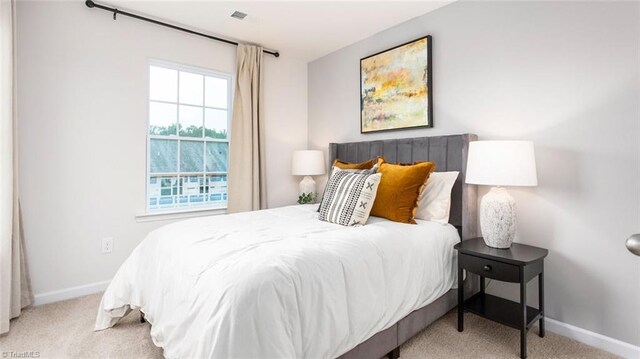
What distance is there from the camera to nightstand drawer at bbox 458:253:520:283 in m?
Result: 1.80

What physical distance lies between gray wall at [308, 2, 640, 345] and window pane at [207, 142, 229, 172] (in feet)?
7.89

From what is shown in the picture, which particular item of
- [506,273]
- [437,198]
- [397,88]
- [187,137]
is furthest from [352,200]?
[187,137]

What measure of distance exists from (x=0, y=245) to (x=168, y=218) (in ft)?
4.00

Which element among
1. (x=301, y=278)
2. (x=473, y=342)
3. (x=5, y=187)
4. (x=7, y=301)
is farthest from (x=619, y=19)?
(x=7, y=301)

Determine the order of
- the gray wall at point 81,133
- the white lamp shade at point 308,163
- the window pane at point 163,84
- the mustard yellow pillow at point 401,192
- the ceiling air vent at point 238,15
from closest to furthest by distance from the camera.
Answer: the mustard yellow pillow at point 401,192 → the gray wall at point 81,133 → the ceiling air vent at point 238,15 → the window pane at point 163,84 → the white lamp shade at point 308,163

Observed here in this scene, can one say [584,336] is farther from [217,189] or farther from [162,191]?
[162,191]

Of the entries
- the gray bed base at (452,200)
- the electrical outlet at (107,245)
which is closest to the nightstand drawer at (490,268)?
the gray bed base at (452,200)

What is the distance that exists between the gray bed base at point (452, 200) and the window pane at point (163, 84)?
76.8 inches

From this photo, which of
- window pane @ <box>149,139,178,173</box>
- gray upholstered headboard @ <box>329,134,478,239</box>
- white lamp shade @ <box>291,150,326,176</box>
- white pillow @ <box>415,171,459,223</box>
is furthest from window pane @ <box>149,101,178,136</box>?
white pillow @ <box>415,171,459,223</box>

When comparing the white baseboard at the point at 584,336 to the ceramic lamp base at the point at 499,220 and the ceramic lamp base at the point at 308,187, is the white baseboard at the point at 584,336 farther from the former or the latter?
the ceramic lamp base at the point at 308,187

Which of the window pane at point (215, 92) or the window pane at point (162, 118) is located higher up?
the window pane at point (215, 92)

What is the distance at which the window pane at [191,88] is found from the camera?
129 inches

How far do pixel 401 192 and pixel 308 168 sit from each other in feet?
5.44

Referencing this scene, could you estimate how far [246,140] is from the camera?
351 centimetres
